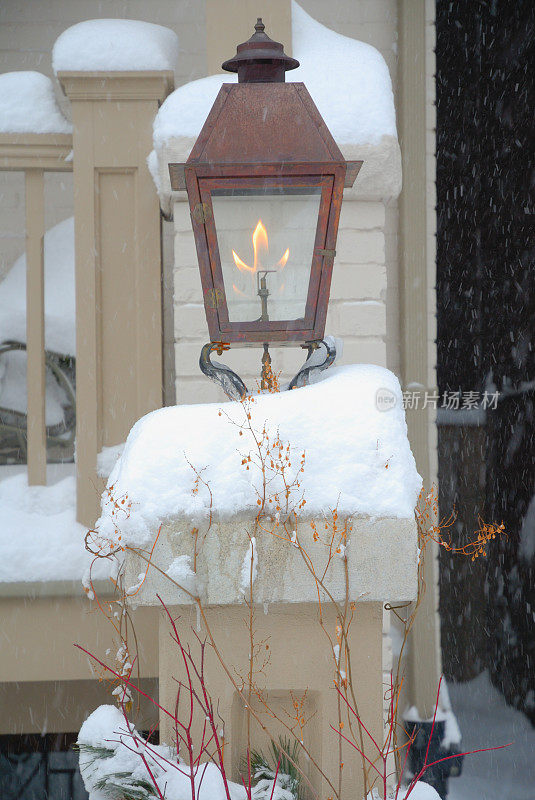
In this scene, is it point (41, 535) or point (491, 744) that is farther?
point (491, 744)

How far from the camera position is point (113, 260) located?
2.99 meters

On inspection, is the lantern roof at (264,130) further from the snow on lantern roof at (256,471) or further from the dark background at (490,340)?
the dark background at (490,340)

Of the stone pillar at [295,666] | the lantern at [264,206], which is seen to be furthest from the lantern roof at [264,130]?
the stone pillar at [295,666]

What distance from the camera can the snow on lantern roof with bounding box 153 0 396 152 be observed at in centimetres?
263

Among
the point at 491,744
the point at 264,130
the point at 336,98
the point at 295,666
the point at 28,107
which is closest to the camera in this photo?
the point at 295,666

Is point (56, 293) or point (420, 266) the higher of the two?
point (420, 266)

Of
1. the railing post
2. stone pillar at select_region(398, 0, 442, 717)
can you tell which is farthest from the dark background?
the railing post

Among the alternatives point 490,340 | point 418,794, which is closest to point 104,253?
point 418,794

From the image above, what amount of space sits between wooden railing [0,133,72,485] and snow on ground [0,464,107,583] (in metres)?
0.08

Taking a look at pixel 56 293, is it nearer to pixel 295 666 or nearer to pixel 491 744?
pixel 295 666

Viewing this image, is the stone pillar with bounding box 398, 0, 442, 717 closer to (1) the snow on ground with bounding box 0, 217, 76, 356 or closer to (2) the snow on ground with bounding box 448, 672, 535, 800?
(2) the snow on ground with bounding box 448, 672, 535, 800

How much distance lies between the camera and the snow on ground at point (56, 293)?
11.6ft

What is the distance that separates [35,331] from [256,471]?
1.69 m

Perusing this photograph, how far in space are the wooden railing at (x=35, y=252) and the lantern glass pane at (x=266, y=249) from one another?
1327mm
